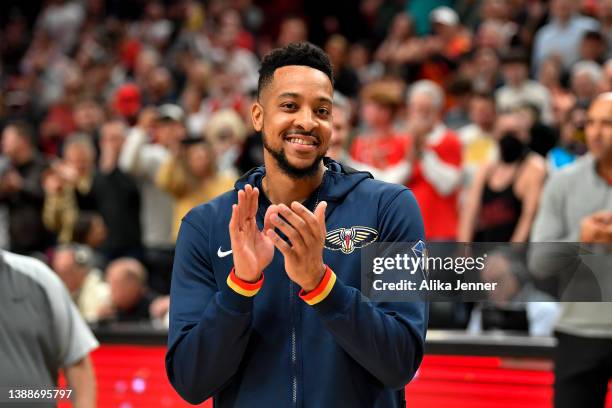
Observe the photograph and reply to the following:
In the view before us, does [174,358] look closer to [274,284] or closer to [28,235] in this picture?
[274,284]

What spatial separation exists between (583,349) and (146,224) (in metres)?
5.51

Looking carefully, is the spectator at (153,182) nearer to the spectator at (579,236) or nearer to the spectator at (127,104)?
the spectator at (127,104)

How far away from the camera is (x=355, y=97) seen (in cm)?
1173

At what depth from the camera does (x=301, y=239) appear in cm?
266

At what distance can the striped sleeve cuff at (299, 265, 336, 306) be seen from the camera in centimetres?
270

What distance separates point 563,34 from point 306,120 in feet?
26.5

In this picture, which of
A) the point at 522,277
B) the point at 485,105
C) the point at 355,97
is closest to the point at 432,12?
the point at 355,97

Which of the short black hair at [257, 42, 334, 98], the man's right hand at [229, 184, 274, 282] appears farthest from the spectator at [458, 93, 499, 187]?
the man's right hand at [229, 184, 274, 282]

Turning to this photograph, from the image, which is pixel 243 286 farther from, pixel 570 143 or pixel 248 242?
pixel 570 143

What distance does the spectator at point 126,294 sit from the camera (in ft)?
26.1

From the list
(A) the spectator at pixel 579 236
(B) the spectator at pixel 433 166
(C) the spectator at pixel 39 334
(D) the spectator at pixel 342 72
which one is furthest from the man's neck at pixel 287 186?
(D) the spectator at pixel 342 72

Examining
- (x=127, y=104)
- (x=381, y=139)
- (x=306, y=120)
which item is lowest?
(x=306, y=120)

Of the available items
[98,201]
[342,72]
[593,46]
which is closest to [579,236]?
[593,46]

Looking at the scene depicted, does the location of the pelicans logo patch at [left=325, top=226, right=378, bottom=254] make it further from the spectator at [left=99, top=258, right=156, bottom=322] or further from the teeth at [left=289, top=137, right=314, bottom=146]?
the spectator at [left=99, top=258, right=156, bottom=322]
